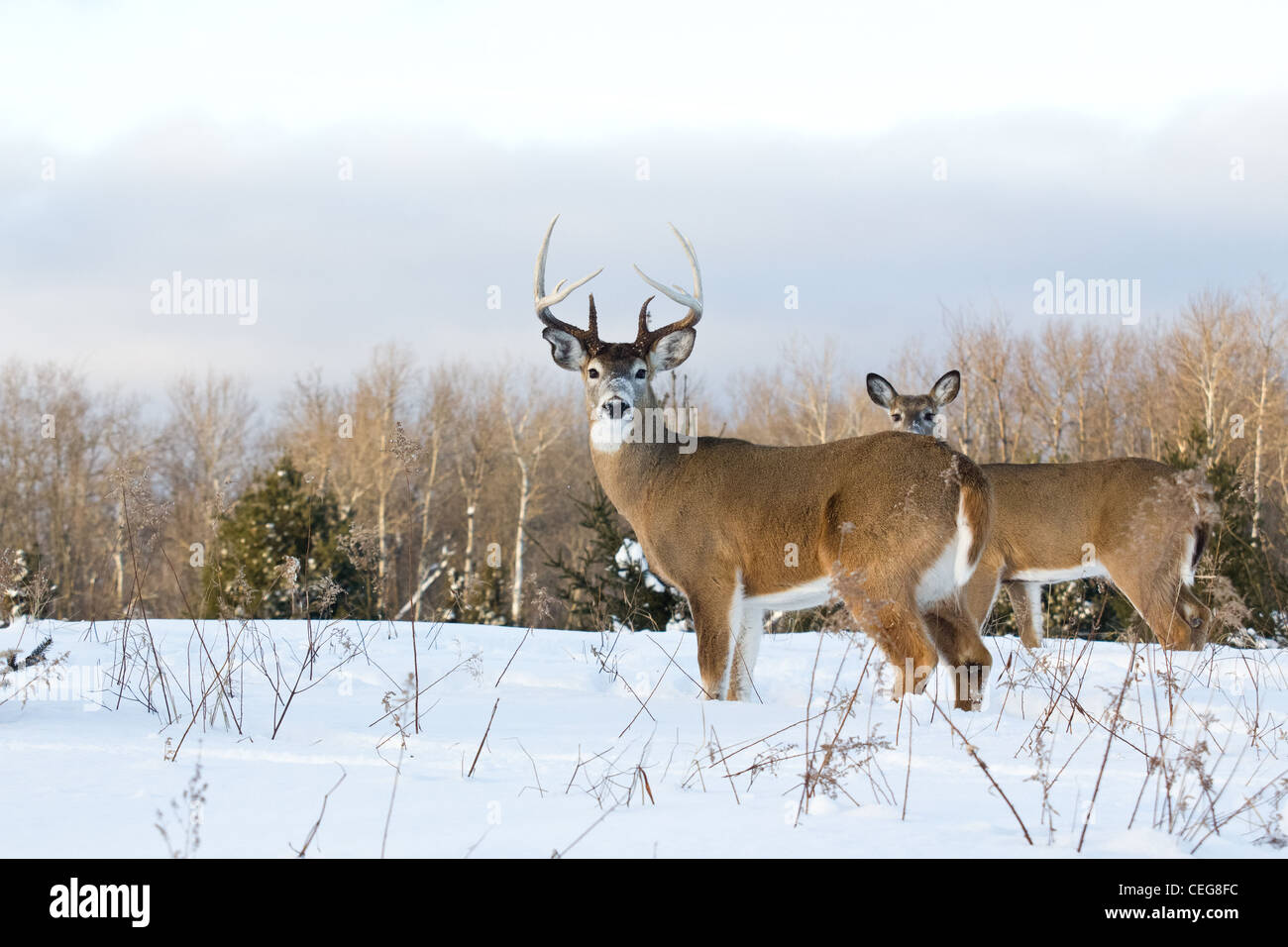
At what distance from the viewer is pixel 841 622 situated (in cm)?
431

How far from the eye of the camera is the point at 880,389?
45.8 ft

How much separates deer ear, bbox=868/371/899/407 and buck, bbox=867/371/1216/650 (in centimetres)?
288

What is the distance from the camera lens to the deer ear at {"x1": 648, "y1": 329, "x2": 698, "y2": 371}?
26.7ft

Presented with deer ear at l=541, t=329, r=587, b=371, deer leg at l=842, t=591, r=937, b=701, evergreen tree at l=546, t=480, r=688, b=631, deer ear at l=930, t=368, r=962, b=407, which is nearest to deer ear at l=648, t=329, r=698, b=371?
deer ear at l=541, t=329, r=587, b=371

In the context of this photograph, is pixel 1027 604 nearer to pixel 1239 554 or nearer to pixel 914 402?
pixel 914 402

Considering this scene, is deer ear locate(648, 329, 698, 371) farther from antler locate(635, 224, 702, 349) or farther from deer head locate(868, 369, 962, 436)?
deer head locate(868, 369, 962, 436)

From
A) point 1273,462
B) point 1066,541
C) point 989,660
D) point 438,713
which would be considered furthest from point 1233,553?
point 1273,462

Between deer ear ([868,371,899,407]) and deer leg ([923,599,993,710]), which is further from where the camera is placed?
deer ear ([868,371,899,407])

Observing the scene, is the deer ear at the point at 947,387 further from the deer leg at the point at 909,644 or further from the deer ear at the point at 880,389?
the deer leg at the point at 909,644

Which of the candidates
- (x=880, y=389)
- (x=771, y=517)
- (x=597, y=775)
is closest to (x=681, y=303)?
(x=771, y=517)

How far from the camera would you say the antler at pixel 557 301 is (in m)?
8.17

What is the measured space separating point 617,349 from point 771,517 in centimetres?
188
